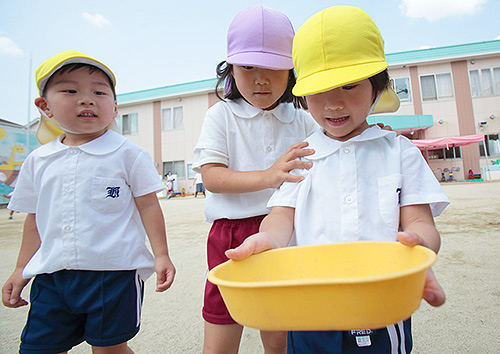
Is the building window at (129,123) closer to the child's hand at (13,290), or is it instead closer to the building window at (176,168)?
the building window at (176,168)

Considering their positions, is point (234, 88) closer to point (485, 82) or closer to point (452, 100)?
point (452, 100)

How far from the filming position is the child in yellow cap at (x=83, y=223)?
95 cm

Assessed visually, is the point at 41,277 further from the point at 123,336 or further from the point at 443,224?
the point at 443,224

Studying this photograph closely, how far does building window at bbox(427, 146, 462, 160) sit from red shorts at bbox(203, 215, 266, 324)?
12631mm

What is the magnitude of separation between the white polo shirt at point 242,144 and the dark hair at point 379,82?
0.35 meters

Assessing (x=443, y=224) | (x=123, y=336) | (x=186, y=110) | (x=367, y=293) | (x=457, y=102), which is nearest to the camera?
(x=367, y=293)

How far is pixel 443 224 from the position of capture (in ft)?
10.9

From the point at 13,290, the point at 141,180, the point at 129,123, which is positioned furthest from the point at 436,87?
the point at 13,290

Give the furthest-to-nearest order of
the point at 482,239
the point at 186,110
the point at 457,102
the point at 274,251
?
1. the point at 186,110
2. the point at 457,102
3. the point at 482,239
4. the point at 274,251

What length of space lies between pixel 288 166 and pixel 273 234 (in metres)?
0.18

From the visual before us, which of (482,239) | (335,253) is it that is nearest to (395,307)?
(335,253)

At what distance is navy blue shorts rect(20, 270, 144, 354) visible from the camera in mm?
924

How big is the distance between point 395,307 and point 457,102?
543 inches

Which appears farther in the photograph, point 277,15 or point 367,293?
point 277,15
